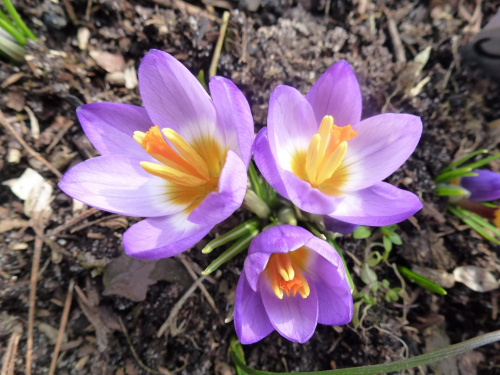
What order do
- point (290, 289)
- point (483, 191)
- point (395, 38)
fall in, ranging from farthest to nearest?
point (395, 38), point (483, 191), point (290, 289)

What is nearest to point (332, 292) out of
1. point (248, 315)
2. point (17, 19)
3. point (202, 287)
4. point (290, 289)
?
point (290, 289)

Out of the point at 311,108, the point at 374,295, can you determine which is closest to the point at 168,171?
the point at 311,108

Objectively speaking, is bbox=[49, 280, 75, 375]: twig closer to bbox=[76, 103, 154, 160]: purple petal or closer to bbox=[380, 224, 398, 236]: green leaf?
bbox=[76, 103, 154, 160]: purple petal

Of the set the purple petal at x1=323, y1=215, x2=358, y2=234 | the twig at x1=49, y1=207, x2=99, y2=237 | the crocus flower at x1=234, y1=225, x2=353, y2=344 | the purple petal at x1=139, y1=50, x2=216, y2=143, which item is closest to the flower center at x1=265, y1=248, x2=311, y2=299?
the crocus flower at x1=234, y1=225, x2=353, y2=344

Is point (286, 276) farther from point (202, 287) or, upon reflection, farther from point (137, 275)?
point (137, 275)

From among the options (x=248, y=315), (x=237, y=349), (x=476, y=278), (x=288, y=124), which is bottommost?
(x=237, y=349)

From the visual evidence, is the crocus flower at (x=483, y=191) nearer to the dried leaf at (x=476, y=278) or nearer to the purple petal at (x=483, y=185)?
the purple petal at (x=483, y=185)
